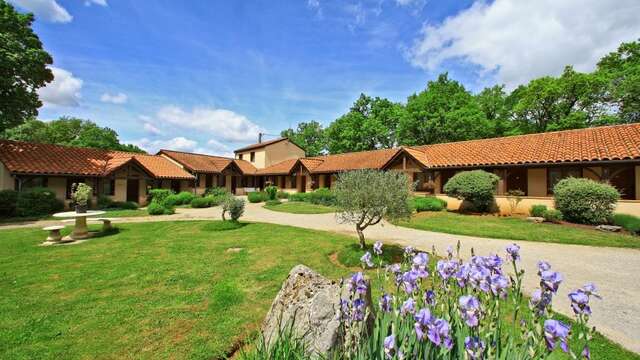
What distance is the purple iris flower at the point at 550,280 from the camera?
1926 mm

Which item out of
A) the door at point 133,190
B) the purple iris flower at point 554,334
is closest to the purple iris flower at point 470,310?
the purple iris flower at point 554,334

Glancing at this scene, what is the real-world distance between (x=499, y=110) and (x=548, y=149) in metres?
22.0

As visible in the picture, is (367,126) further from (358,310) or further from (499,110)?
(358,310)

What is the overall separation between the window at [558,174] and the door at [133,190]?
31.4 meters

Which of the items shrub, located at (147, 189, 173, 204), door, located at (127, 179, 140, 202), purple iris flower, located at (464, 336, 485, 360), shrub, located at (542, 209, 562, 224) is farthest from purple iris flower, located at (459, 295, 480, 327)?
door, located at (127, 179, 140, 202)

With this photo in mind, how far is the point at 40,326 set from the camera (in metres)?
4.66

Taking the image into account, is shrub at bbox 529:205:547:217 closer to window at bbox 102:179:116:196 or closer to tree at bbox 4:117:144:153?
window at bbox 102:179:116:196

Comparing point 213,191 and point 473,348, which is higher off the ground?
point 213,191

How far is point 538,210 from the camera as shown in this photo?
14852 mm

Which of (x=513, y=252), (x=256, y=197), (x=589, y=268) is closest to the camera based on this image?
(x=513, y=252)

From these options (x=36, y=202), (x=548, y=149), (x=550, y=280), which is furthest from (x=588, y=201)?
(x=36, y=202)

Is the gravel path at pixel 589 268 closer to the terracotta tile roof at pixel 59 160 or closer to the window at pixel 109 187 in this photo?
the window at pixel 109 187

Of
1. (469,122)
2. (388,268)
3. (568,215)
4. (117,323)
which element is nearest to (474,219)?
(568,215)

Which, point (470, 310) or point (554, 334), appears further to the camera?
point (470, 310)
